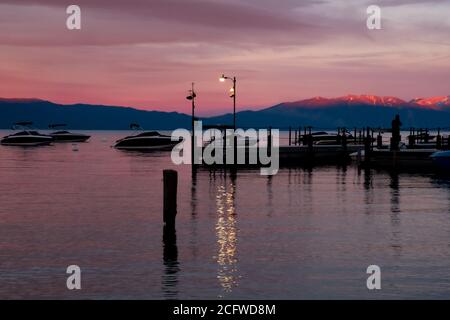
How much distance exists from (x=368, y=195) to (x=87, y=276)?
1003 inches

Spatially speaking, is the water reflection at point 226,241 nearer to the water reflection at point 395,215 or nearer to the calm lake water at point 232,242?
the calm lake water at point 232,242

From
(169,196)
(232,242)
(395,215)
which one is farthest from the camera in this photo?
(395,215)

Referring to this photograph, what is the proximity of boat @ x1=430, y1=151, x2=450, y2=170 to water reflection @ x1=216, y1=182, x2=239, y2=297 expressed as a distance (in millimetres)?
23946

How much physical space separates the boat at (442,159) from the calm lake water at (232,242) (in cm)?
1253

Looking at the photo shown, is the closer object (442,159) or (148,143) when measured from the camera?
(442,159)

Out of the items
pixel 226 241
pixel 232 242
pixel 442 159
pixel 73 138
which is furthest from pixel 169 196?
pixel 73 138

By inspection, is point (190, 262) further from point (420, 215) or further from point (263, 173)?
point (263, 173)

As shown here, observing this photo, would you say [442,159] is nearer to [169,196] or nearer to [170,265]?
[169,196]

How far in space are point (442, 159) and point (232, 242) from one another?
39284 millimetres

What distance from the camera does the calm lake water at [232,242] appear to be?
1831 cm

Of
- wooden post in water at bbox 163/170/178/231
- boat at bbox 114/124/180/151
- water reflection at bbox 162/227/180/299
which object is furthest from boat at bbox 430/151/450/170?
boat at bbox 114/124/180/151

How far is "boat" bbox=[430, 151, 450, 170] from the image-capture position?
60.2 meters

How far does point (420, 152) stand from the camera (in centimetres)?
6556

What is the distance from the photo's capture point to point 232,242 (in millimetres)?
25312
